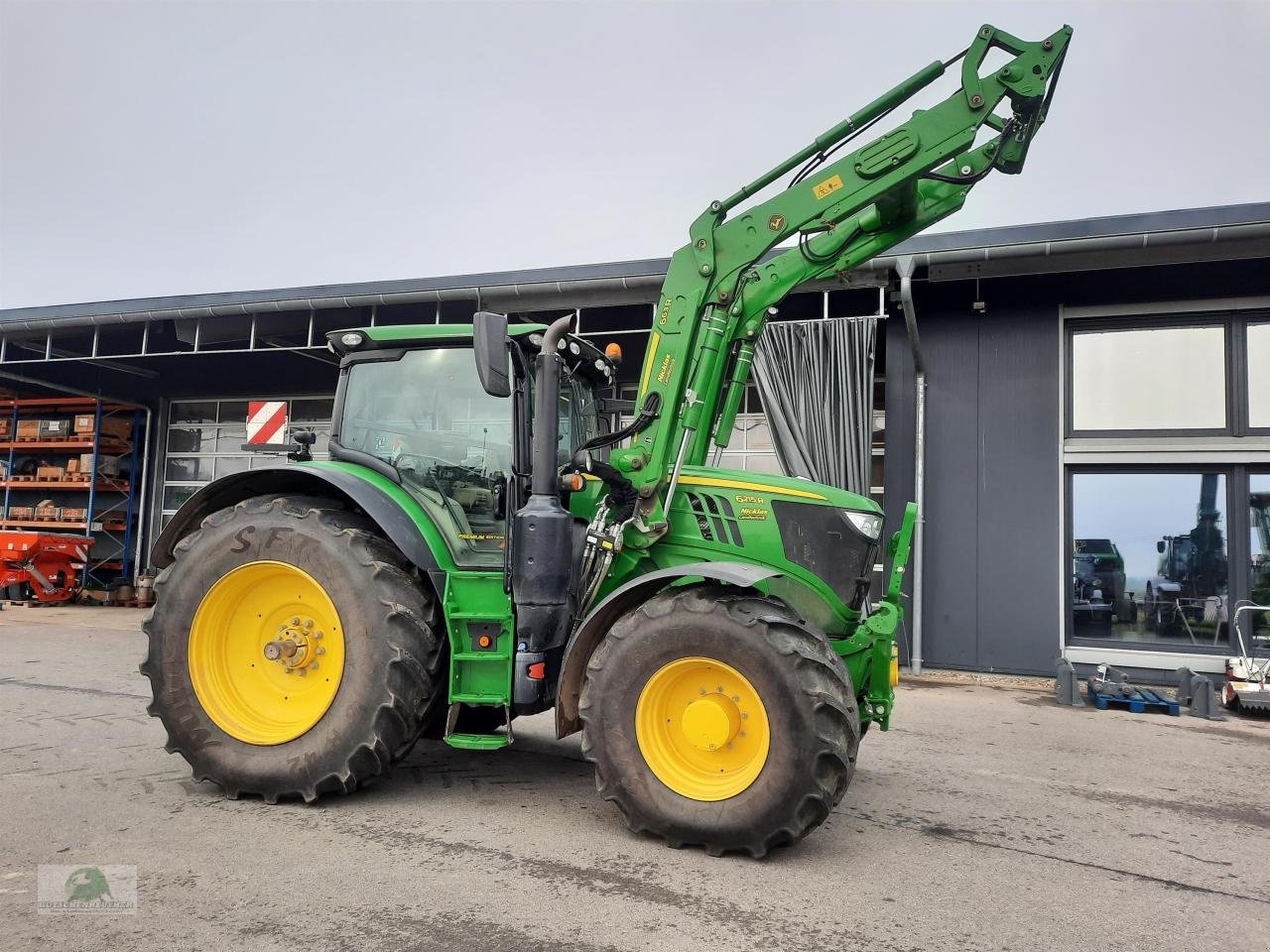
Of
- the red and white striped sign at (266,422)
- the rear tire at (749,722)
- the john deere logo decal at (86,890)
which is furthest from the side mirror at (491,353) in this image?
the red and white striped sign at (266,422)

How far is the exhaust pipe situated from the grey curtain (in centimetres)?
564

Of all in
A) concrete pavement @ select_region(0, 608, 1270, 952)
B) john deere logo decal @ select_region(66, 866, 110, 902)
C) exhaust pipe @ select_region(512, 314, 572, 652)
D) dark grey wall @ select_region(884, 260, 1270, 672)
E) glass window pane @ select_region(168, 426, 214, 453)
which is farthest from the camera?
glass window pane @ select_region(168, 426, 214, 453)

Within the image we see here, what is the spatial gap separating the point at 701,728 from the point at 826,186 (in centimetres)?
274

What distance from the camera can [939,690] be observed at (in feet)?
27.9

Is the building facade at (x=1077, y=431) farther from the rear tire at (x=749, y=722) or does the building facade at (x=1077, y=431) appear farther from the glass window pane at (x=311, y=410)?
the glass window pane at (x=311, y=410)

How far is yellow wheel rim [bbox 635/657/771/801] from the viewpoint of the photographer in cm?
351

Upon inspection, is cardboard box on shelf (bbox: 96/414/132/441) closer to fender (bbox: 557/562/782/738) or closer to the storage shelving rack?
the storage shelving rack

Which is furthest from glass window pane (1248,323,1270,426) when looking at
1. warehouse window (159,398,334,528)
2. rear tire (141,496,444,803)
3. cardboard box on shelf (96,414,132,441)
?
cardboard box on shelf (96,414,132,441)

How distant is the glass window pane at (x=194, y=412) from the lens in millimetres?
16266

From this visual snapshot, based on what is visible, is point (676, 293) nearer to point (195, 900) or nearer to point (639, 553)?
point (639, 553)

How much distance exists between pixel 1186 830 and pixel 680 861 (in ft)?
8.90

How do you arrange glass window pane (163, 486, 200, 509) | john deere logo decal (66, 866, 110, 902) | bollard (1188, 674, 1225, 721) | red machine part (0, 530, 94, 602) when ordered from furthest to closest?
glass window pane (163, 486, 200, 509)
red machine part (0, 530, 94, 602)
bollard (1188, 674, 1225, 721)
john deere logo decal (66, 866, 110, 902)

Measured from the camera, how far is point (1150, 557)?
933cm

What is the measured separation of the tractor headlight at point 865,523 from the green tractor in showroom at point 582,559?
17 mm
